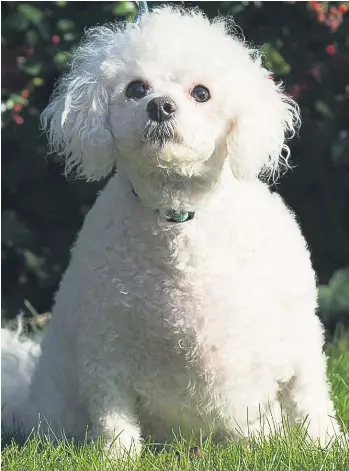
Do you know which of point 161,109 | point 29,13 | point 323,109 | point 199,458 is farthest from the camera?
point 323,109

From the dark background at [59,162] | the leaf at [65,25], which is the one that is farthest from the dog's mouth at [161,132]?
the leaf at [65,25]

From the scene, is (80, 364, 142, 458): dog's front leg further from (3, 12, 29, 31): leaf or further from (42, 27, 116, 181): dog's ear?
(3, 12, 29, 31): leaf

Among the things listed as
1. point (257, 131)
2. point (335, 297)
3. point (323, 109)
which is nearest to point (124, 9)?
point (323, 109)

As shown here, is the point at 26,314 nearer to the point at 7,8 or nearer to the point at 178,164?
the point at 7,8

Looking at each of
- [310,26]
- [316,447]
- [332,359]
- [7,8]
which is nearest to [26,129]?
[7,8]

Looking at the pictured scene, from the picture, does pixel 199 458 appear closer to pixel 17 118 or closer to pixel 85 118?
pixel 85 118

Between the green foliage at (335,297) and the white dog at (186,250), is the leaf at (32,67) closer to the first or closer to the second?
the white dog at (186,250)

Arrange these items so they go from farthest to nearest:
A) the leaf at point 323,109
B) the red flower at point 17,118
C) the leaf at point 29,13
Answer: the leaf at point 323,109 → the red flower at point 17,118 → the leaf at point 29,13

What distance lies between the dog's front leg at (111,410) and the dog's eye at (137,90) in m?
0.87

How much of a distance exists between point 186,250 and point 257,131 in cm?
→ 43

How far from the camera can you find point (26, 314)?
206 inches

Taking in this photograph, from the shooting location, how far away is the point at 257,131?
297cm

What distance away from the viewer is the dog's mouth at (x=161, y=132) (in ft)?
9.19

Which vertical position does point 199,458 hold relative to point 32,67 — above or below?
below
